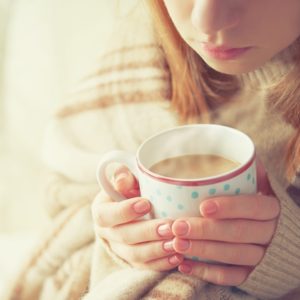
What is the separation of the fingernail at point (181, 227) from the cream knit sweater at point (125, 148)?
0.07 m

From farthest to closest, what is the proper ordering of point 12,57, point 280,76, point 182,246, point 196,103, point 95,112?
1. point 12,57
2. point 95,112
3. point 196,103
4. point 280,76
5. point 182,246

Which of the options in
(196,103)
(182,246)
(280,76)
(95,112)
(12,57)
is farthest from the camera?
(12,57)

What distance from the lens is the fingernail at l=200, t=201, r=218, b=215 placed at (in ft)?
1.83

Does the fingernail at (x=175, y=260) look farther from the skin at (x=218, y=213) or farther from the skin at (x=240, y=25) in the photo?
the skin at (x=240, y=25)

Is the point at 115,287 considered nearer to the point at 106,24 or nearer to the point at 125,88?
the point at 125,88

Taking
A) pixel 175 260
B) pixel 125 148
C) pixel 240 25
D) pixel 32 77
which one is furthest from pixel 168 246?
pixel 32 77

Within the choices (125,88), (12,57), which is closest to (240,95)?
(125,88)

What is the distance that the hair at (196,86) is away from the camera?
752 millimetres

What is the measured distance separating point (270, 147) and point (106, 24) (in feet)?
1.24

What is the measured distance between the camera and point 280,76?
754mm

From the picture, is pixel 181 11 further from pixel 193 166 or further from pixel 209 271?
pixel 209 271

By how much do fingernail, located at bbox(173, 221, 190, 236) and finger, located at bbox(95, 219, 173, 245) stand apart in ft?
0.05

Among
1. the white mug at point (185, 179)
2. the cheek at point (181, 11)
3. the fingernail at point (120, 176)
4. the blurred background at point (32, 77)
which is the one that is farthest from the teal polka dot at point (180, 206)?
the blurred background at point (32, 77)

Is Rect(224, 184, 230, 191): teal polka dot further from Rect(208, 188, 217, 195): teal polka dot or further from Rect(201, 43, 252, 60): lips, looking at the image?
Rect(201, 43, 252, 60): lips
